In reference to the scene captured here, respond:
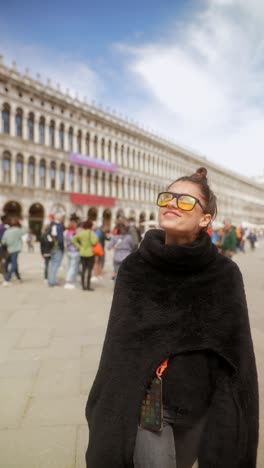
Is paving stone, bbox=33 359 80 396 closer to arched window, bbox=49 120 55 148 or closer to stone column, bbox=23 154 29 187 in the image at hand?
stone column, bbox=23 154 29 187

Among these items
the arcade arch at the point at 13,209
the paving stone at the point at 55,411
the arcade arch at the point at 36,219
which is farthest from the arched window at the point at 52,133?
the paving stone at the point at 55,411

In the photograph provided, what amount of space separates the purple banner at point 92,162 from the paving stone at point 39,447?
35146mm

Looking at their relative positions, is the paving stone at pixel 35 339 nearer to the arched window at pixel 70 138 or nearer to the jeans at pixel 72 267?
the jeans at pixel 72 267

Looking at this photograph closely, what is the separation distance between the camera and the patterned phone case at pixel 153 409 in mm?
1207

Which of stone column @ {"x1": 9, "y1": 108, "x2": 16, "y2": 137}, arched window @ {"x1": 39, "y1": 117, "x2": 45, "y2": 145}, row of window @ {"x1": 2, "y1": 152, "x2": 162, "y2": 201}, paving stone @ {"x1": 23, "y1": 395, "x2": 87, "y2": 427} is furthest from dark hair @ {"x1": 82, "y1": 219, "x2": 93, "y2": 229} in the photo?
arched window @ {"x1": 39, "y1": 117, "x2": 45, "y2": 145}

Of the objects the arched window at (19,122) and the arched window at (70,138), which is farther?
the arched window at (70,138)

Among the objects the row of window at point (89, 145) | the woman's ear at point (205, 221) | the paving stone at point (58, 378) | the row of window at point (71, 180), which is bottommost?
the paving stone at point (58, 378)

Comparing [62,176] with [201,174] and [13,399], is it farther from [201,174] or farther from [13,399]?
[201,174]

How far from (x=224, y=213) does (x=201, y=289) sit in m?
71.7

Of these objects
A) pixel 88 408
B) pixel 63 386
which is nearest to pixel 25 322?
pixel 63 386

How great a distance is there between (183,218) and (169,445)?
2.70 ft

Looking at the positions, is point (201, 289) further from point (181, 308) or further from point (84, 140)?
point (84, 140)

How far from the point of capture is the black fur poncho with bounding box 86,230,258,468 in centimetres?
120

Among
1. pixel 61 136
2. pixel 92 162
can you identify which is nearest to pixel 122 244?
pixel 61 136
